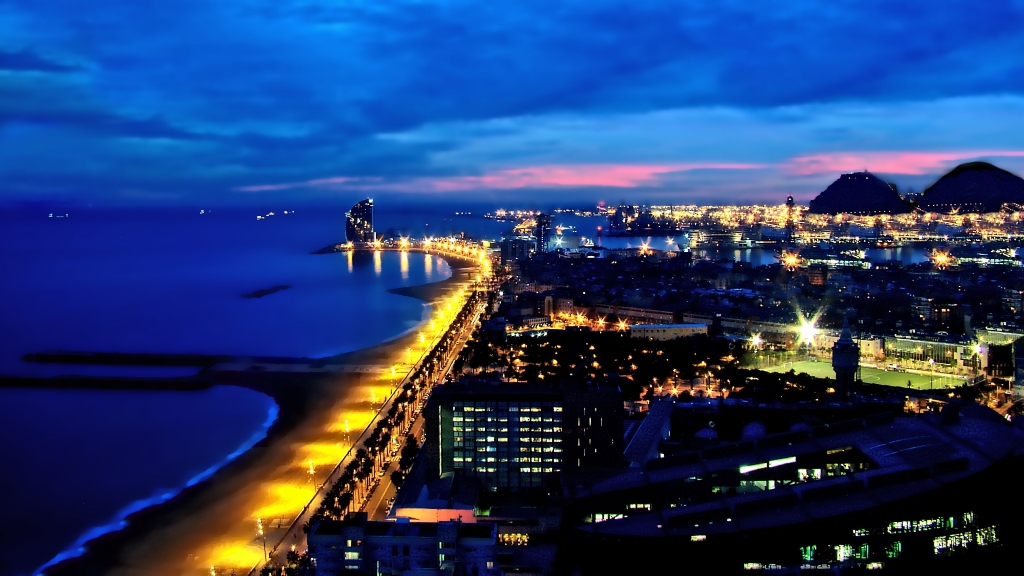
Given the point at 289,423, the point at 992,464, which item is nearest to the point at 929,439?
the point at 992,464

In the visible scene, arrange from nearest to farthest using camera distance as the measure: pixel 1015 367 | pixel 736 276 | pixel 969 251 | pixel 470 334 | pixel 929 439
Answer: pixel 929 439, pixel 1015 367, pixel 470 334, pixel 736 276, pixel 969 251

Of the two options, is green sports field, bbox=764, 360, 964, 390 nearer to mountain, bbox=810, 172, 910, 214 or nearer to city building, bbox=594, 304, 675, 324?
mountain, bbox=810, 172, 910, 214

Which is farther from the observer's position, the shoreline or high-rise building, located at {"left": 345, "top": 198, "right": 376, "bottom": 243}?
high-rise building, located at {"left": 345, "top": 198, "right": 376, "bottom": 243}

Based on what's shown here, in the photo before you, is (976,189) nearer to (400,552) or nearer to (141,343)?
(400,552)

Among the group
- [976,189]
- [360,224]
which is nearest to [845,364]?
[976,189]

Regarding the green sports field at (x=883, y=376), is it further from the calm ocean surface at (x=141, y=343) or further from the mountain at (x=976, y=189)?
the calm ocean surface at (x=141, y=343)

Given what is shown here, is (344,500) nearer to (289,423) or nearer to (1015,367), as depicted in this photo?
(289,423)

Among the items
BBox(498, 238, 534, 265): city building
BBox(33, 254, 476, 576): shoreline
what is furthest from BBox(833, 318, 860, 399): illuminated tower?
BBox(498, 238, 534, 265): city building
